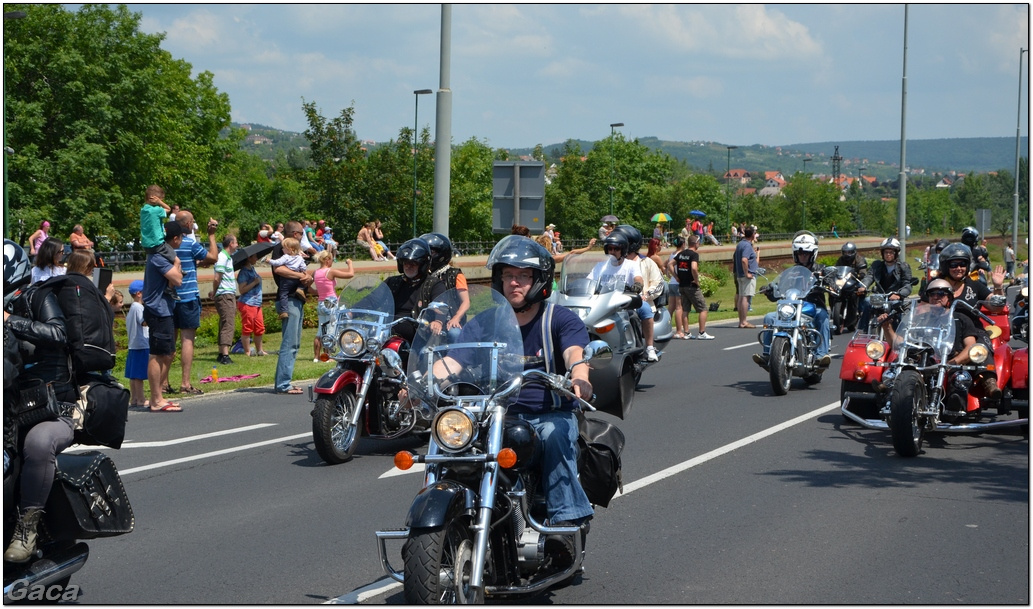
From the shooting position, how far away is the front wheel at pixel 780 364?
12.9m

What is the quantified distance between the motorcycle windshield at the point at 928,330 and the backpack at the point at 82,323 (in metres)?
6.59

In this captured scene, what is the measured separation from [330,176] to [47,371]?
44.2 meters

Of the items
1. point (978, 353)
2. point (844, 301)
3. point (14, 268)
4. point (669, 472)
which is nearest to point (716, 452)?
point (669, 472)

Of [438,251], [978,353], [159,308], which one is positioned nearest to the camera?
[438,251]

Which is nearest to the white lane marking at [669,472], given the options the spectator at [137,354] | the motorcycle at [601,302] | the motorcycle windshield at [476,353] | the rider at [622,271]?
the motorcycle windshield at [476,353]

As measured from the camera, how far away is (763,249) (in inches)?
A: 2170

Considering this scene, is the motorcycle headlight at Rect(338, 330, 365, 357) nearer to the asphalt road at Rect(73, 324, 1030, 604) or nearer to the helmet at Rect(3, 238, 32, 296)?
the asphalt road at Rect(73, 324, 1030, 604)

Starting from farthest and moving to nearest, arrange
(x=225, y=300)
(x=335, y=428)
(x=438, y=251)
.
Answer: (x=225, y=300), (x=438, y=251), (x=335, y=428)

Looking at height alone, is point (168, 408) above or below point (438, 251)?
below

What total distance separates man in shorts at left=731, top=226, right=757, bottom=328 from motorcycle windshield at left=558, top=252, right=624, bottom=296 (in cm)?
845

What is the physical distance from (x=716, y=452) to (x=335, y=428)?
3.09 metres

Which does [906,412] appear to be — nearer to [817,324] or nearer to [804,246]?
[817,324]

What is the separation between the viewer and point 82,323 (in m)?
5.63

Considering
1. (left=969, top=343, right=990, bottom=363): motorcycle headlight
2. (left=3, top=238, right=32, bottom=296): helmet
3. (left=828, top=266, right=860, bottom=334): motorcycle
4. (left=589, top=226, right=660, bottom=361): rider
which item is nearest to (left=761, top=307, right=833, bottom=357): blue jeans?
(left=589, top=226, right=660, bottom=361): rider
